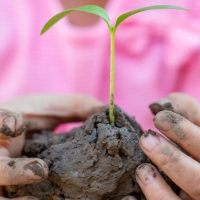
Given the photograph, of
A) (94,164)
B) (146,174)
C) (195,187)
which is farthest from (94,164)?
(195,187)

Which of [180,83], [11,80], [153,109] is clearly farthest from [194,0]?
[11,80]

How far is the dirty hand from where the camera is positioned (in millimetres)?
678

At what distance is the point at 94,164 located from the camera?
0.73 m

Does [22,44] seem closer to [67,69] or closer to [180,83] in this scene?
[67,69]

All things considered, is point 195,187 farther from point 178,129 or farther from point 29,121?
point 29,121

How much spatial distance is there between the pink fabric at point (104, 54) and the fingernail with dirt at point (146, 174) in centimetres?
73

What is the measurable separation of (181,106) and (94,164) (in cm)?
34

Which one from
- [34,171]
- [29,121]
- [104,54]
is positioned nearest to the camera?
[34,171]

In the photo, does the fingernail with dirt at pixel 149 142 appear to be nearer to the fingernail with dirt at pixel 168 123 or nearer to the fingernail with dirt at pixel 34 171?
the fingernail with dirt at pixel 168 123

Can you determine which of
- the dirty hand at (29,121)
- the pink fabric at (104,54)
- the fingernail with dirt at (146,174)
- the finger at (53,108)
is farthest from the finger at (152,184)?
the pink fabric at (104,54)

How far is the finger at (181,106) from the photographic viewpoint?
89cm

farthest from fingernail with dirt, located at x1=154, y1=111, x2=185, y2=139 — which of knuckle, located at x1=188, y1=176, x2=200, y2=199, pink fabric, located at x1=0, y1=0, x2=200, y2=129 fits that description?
pink fabric, located at x1=0, y1=0, x2=200, y2=129

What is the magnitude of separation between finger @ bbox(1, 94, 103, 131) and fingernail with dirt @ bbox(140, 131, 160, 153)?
0.32 metres

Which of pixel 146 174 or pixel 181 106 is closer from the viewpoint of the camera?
pixel 146 174
